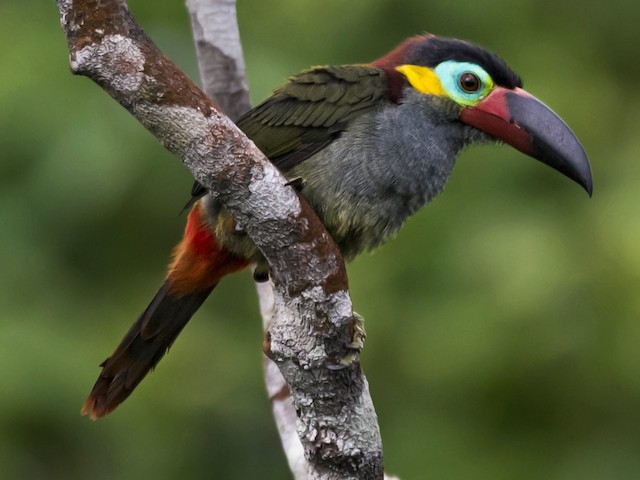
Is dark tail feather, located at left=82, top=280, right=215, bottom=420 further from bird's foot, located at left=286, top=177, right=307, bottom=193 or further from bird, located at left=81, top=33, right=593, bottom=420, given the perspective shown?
bird's foot, located at left=286, top=177, right=307, bottom=193

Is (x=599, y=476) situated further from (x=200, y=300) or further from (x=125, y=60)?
(x=125, y=60)

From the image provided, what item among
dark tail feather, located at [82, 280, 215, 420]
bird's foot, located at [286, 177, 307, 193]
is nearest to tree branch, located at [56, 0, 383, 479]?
bird's foot, located at [286, 177, 307, 193]

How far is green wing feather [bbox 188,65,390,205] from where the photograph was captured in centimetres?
320

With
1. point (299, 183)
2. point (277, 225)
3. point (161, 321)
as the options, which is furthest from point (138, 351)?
point (277, 225)

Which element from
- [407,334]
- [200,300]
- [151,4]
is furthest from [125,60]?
[151,4]

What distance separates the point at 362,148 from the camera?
10.3ft

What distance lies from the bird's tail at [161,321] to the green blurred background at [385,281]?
2.54 ft

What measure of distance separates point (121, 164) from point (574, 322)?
63.6 inches

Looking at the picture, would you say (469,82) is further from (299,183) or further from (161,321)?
(161,321)

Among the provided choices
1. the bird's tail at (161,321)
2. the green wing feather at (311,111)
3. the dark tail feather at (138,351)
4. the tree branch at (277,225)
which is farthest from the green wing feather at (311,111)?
the tree branch at (277,225)

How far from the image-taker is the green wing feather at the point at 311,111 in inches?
126

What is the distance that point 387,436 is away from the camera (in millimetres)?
4152

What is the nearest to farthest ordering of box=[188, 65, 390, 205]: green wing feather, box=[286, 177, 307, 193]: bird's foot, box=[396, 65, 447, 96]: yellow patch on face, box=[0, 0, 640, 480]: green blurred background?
1. box=[286, 177, 307, 193]: bird's foot
2. box=[188, 65, 390, 205]: green wing feather
3. box=[396, 65, 447, 96]: yellow patch on face
4. box=[0, 0, 640, 480]: green blurred background

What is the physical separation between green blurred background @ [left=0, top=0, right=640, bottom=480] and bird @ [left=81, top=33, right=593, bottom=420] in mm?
681
